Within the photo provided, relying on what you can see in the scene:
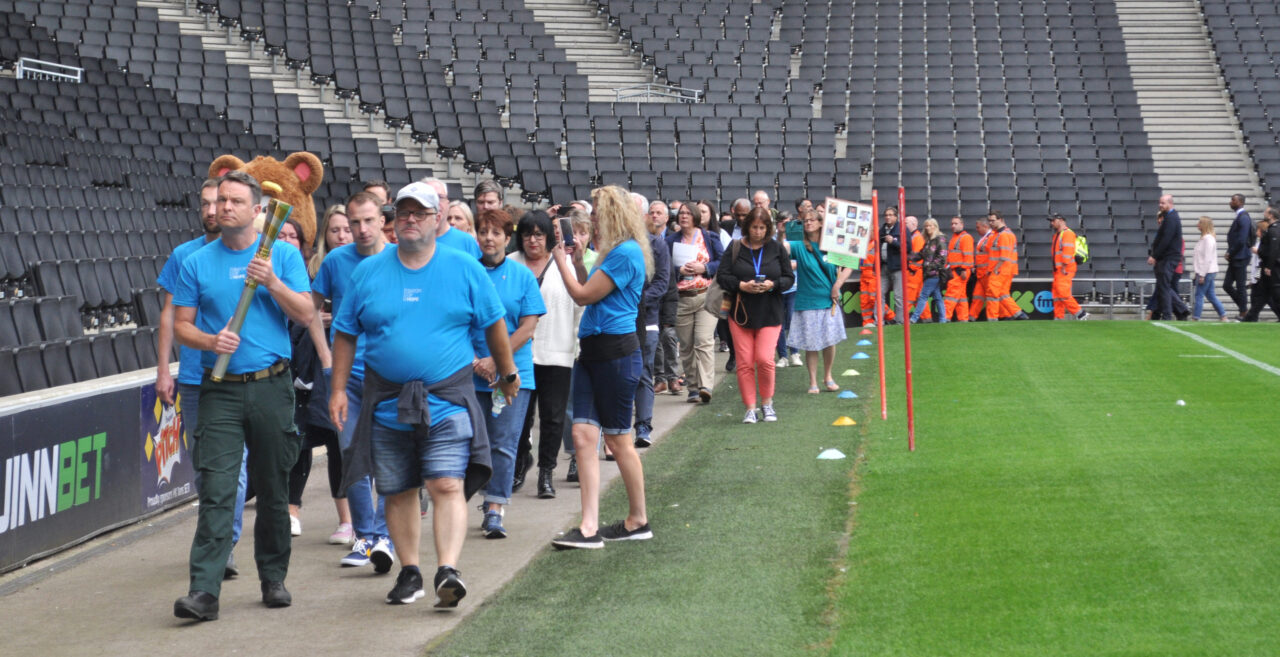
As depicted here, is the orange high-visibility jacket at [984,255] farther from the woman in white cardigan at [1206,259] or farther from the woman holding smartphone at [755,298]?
the woman holding smartphone at [755,298]

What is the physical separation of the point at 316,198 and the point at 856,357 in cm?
1035

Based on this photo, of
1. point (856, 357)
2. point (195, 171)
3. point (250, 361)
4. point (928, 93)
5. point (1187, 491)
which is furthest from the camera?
point (928, 93)

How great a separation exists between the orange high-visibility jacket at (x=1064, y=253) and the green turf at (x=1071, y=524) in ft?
32.6

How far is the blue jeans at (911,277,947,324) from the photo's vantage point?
22484 millimetres

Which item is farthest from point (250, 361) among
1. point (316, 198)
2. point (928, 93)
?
point (928, 93)

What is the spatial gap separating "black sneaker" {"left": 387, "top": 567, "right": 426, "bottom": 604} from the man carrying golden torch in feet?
1.76

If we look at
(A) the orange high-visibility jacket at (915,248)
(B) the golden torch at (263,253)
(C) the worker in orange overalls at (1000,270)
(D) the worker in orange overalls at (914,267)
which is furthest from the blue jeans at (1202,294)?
(B) the golden torch at (263,253)

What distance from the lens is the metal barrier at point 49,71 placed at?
2469 centimetres

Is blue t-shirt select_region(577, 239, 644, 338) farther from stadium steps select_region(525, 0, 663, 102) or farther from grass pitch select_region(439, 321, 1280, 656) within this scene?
stadium steps select_region(525, 0, 663, 102)

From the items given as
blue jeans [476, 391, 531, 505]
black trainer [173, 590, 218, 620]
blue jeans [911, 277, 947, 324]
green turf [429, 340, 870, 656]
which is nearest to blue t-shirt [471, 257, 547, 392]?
blue jeans [476, 391, 531, 505]

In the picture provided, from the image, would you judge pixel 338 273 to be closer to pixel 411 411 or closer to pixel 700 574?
pixel 411 411

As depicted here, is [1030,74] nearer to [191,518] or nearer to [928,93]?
[928,93]

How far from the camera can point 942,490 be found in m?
8.20

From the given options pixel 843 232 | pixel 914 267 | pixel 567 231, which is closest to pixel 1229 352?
pixel 843 232
